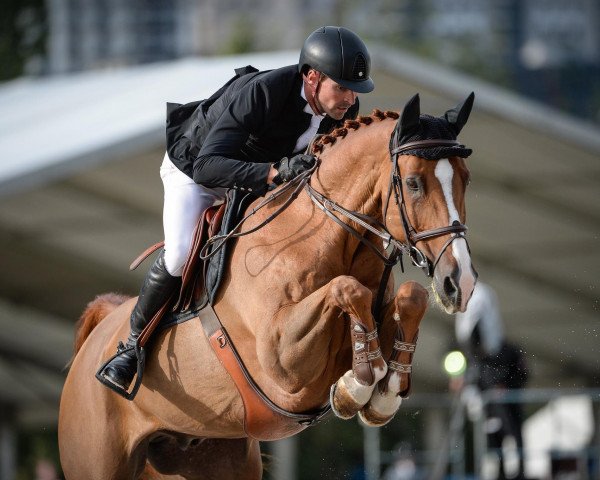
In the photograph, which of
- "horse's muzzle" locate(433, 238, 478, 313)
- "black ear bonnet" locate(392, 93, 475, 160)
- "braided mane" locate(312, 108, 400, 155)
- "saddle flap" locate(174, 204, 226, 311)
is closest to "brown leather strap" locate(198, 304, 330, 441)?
"saddle flap" locate(174, 204, 226, 311)

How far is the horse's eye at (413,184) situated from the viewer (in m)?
6.30

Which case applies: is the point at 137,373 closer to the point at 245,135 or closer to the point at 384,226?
the point at 245,135

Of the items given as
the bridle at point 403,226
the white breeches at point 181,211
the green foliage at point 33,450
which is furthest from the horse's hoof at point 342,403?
the green foliage at point 33,450

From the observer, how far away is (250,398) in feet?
23.5

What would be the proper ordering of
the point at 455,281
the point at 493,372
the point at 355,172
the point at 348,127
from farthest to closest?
the point at 493,372 < the point at 348,127 < the point at 355,172 < the point at 455,281

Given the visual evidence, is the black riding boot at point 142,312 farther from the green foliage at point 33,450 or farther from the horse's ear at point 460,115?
the green foliage at point 33,450

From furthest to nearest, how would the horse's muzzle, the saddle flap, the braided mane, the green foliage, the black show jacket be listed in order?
→ the green foliage → the saddle flap → the black show jacket → the braided mane → the horse's muzzle

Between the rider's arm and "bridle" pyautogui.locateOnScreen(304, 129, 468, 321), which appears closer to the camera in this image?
"bridle" pyautogui.locateOnScreen(304, 129, 468, 321)

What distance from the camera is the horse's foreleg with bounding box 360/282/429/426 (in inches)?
259

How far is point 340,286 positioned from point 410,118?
874mm

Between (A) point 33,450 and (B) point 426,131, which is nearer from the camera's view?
(B) point 426,131

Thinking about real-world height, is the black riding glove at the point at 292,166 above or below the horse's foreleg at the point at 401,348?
above

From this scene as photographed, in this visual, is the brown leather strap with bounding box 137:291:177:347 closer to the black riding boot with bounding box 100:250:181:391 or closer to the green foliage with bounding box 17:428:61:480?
the black riding boot with bounding box 100:250:181:391

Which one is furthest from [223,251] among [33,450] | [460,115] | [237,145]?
[33,450]
